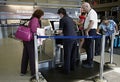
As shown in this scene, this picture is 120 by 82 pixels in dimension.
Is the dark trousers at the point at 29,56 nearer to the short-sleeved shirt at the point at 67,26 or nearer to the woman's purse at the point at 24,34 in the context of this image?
the woman's purse at the point at 24,34

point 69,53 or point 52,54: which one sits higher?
point 69,53

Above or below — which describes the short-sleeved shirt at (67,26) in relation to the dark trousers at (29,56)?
above

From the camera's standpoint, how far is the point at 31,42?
3.17 m

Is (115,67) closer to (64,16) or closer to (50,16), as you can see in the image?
(64,16)

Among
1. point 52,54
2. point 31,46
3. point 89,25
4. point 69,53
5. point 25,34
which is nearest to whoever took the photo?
point 25,34

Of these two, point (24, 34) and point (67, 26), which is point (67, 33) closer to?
point (67, 26)

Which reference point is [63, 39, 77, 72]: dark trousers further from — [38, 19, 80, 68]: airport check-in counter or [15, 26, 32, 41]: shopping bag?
[15, 26, 32, 41]: shopping bag

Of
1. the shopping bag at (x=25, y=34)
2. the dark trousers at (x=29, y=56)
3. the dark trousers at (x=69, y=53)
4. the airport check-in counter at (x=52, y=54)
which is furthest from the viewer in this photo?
the airport check-in counter at (x=52, y=54)

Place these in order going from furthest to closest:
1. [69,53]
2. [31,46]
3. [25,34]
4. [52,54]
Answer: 1. [52,54]
2. [69,53]
3. [31,46]
4. [25,34]

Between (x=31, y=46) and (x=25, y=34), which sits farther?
(x=31, y=46)

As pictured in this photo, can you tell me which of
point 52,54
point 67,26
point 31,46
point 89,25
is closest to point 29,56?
point 31,46

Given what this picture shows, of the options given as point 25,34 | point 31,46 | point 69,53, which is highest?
point 25,34

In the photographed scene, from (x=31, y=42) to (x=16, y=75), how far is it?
2.70 feet

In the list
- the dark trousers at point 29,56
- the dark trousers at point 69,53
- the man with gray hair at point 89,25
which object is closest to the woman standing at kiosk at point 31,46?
the dark trousers at point 29,56
